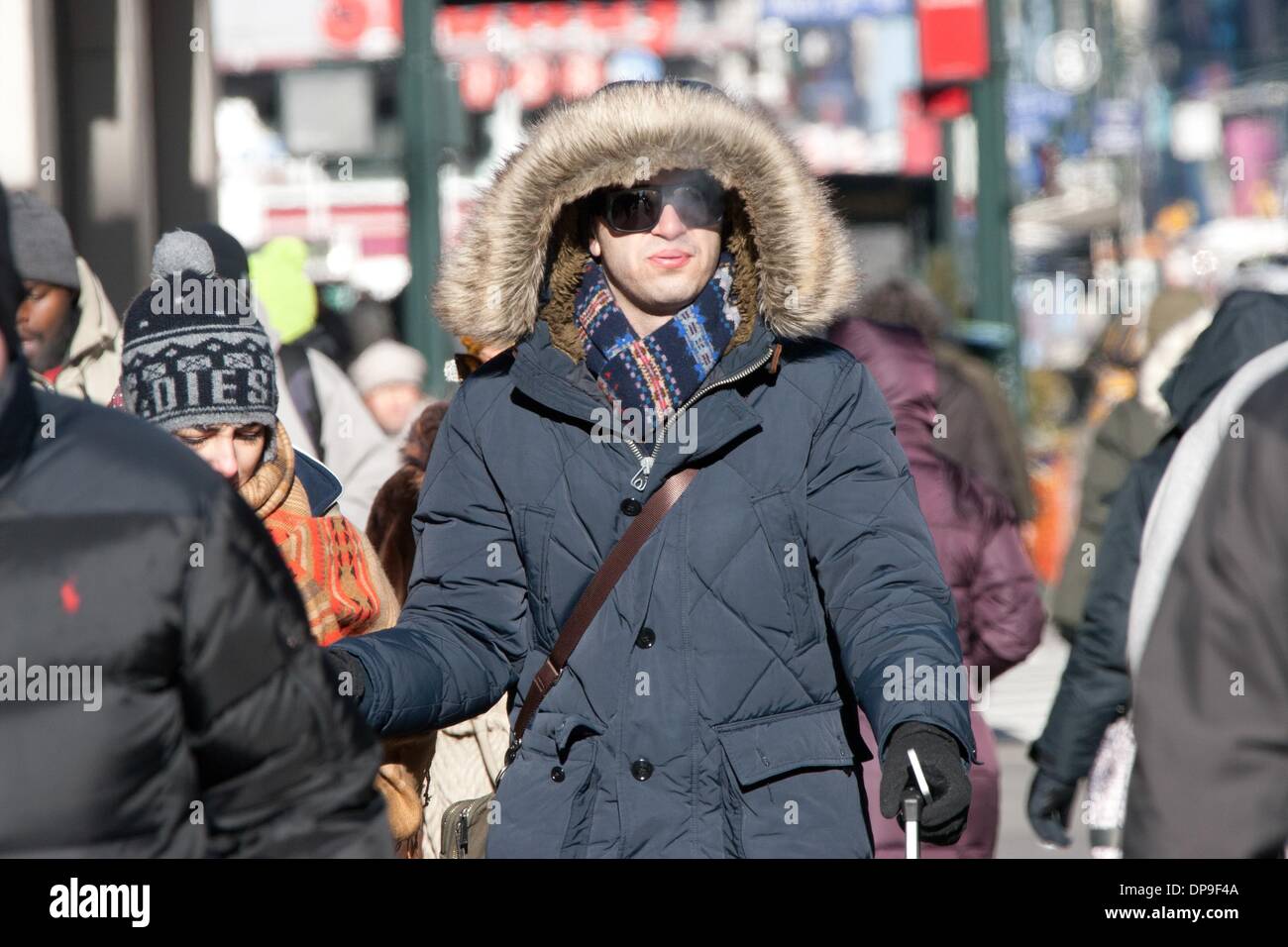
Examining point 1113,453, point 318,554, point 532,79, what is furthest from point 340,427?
point 532,79

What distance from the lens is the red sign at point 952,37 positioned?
13.6 metres

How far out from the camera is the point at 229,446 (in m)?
4.01

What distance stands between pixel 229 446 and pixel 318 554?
0.27m

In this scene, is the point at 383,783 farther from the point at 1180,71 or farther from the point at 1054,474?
the point at 1180,71

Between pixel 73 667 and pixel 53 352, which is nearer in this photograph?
pixel 73 667

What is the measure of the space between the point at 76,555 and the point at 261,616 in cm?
21

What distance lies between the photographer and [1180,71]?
6581 centimetres

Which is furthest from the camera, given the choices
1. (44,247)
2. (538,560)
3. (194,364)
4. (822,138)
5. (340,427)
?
(822,138)

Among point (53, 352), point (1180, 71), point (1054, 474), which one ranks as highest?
point (1180, 71)

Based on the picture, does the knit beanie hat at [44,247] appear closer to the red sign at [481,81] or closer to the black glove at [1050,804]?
the black glove at [1050,804]

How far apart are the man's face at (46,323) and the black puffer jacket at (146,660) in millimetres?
3016

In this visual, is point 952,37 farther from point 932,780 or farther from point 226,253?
point 932,780
